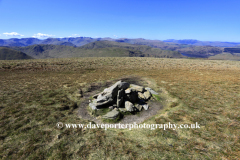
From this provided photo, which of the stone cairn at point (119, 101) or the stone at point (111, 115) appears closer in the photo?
the stone at point (111, 115)

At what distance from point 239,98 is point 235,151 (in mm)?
13786

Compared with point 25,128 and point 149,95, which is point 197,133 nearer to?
point 149,95

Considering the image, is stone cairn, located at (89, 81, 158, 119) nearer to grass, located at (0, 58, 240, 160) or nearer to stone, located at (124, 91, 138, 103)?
stone, located at (124, 91, 138, 103)

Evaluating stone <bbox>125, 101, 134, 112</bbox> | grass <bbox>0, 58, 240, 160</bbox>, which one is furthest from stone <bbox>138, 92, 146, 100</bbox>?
grass <bbox>0, 58, 240, 160</bbox>

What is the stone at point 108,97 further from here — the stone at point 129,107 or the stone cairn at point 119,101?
the stone at point 129,107

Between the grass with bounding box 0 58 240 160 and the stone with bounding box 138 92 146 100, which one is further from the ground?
the stone with bounding box 138 92 146 100

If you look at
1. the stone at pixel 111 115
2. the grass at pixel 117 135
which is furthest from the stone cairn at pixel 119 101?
the grass at pixel 117 135

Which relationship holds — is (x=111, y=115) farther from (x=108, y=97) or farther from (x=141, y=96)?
(x=141, y=96)

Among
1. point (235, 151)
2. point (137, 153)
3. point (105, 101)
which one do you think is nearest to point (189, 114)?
point (235, 151)

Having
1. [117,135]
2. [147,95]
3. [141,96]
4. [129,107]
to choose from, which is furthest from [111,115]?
[147,95]

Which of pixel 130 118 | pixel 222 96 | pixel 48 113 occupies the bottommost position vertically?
pixel 130 118

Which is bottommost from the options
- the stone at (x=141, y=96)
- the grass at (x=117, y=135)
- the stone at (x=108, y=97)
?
the grass at (x=117, y=135)

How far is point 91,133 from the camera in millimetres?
11484

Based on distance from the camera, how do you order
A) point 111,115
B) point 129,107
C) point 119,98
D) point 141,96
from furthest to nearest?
point 141,96
point 119,98
point 129,107
point 111,115
